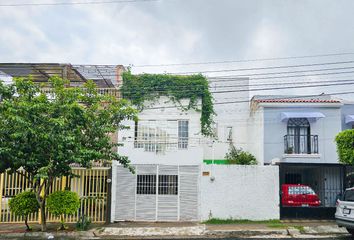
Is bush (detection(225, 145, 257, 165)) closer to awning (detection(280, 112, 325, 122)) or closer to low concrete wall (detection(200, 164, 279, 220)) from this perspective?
awning (detection(280, 112, 325, 122))

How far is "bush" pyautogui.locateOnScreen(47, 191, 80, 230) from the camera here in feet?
46.5

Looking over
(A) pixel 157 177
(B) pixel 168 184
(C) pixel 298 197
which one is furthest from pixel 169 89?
(C) pixel 298 197

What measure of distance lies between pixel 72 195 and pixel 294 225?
8844 millimetres

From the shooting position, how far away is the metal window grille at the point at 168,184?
1708 cm

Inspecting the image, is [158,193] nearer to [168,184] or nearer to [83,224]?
[168,184]

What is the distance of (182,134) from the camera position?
18641 mm

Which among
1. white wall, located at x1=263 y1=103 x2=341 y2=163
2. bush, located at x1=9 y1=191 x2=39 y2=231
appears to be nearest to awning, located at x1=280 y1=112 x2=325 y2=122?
white wall, located at x1=263 y1=103 x2=341 y2=163

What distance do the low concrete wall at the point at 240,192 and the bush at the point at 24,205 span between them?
6.96m

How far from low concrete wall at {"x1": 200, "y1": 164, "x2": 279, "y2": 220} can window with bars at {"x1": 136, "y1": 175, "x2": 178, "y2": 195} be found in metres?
1.31

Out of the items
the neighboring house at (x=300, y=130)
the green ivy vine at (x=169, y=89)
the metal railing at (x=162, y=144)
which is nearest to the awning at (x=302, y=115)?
the neighboring house at (x=300, y=130)

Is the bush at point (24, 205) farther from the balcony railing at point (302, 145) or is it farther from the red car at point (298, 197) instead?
the balcony railing at point (302, 145)

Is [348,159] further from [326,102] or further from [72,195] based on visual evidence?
[72,195]

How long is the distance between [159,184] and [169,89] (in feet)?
15.6

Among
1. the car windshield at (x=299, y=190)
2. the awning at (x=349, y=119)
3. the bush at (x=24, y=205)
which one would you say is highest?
the awning at (x=349, y=119)
